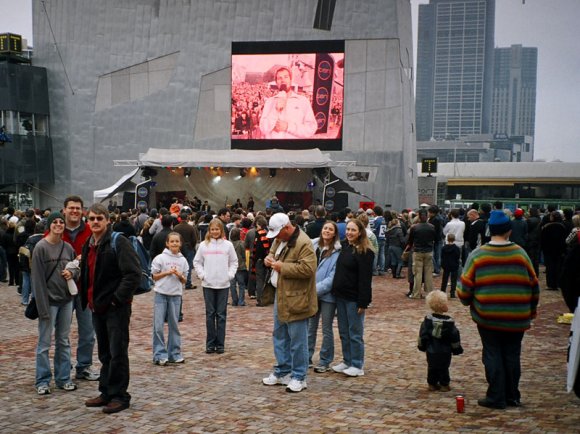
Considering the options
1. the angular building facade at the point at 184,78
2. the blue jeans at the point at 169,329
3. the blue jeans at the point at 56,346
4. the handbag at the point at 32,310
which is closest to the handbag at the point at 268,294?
the blue jeans at the point at 169,329

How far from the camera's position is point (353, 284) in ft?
24.8

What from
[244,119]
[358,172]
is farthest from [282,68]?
[358,172]

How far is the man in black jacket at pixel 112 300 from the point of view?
632 cm

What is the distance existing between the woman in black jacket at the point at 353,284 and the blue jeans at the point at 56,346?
295 centimetres

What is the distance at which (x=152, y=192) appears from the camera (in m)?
32.6

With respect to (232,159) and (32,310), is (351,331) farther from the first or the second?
(232,159)

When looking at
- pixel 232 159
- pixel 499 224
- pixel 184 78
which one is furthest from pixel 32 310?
pixel 184 78

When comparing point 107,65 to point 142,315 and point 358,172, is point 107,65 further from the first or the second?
point 142,315

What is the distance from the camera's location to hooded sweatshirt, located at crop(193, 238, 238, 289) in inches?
348

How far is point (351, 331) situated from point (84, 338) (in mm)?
2968

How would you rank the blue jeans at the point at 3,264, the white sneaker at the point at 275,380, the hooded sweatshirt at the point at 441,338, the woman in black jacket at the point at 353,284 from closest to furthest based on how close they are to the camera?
the hooded sweatshirt at the point at 441,338, the white sneaker at the point at 275,380, the woman in black jacket at the point at 353,284, the blue jeans at the point at 3,264

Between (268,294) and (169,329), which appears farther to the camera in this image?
(169,329)

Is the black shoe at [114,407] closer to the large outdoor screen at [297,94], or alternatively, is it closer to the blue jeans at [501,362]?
the blue jeans at [501,362]

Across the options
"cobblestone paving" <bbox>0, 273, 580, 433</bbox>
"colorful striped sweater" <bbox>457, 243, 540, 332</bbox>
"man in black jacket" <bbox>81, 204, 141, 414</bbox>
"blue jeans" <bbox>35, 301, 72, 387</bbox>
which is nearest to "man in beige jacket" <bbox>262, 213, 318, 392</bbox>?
"cobblestone paving" <bbox>0, 273, 580, 433</bbox>
